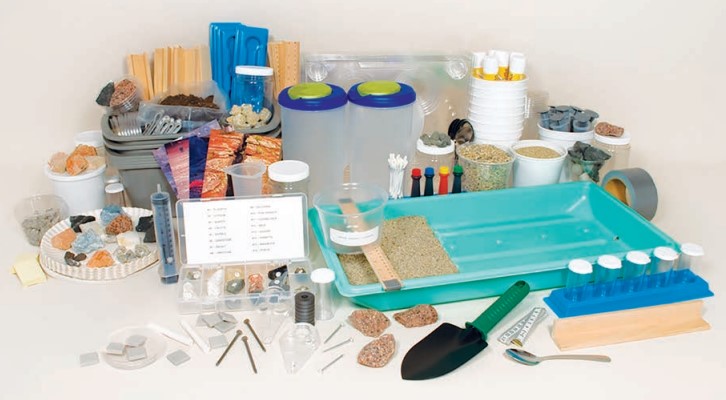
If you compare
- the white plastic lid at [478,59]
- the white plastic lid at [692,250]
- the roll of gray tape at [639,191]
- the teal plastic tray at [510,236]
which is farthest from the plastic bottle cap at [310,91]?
the white plastic lid at [692,250]

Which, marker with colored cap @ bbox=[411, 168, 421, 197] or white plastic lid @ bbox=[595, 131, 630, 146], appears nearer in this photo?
marker with colored cap @ bbox=[411, 168, 421, 197]

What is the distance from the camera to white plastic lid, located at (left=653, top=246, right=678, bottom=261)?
1.26 metres

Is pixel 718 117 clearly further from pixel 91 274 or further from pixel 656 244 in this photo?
pixel 91 274

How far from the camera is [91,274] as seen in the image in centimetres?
135

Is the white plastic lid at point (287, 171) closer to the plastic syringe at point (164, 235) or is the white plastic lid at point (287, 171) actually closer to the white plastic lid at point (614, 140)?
the plastic syringe at point (164, 235)

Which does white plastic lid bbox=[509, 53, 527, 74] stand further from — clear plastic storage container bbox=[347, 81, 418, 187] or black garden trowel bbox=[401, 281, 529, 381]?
black garden trowel bbox=[401, 281, 529, 381]

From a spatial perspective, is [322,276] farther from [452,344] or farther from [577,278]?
[577,278]

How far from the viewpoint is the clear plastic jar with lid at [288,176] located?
1368 millimetres

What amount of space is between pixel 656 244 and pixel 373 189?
597 millimetres

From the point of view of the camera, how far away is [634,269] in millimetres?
1307

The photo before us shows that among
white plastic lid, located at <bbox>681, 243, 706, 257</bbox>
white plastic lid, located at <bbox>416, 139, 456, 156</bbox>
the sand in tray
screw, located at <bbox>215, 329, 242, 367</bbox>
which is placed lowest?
screw, located at <bbox>215, 329, 242, 367</bbox>

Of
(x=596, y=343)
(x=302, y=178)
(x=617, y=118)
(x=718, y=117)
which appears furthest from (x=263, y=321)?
(x=718, y=117)

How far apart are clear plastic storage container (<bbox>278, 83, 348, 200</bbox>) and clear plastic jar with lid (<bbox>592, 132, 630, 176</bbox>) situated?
0.63 meters

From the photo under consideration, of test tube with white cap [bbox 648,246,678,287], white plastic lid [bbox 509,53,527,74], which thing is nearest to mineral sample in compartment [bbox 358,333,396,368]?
test tube with white cap [bbox 648,246,678,287]
